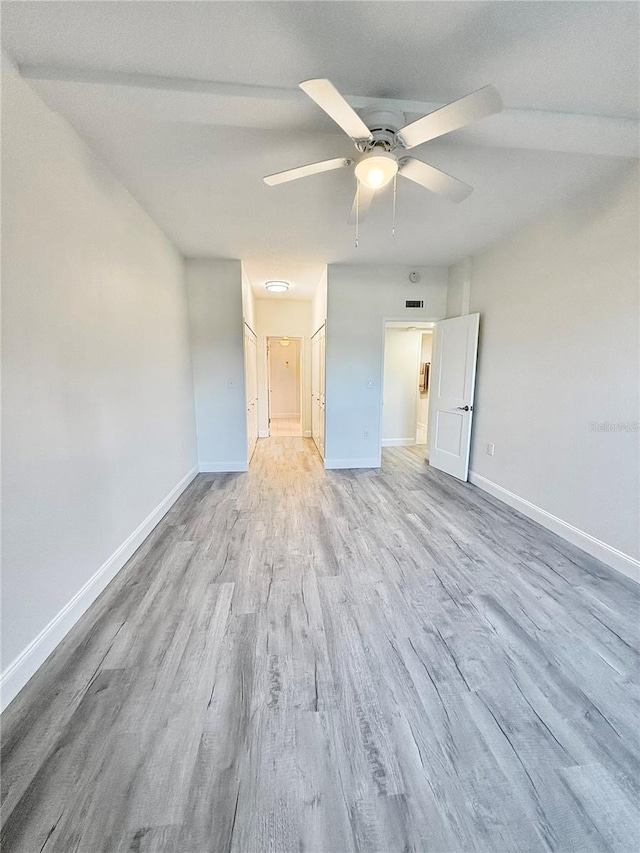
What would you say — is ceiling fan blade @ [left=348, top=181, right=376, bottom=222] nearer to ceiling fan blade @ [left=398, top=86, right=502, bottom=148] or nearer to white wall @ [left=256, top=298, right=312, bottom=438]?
ceiling fan blade @ [left=398, top=86, right=502, bottom=148]

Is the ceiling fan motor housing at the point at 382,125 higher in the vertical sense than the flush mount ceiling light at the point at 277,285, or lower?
lower

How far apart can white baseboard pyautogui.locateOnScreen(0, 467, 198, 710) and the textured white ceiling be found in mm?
2523

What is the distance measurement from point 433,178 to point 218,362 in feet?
10.3

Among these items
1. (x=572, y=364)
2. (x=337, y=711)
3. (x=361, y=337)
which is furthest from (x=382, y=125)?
(x=361, y=337)

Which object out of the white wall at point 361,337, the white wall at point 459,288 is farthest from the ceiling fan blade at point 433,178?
the white wall at point 361,337

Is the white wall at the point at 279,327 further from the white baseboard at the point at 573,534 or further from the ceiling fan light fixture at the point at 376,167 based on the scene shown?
the ceiling fan light fixture at the point at 376,167

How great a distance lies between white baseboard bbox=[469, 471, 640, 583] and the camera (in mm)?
2193

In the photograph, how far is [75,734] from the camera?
1220 millimetres

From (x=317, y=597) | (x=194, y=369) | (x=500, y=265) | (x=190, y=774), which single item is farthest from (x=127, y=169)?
(x=500, y=265)

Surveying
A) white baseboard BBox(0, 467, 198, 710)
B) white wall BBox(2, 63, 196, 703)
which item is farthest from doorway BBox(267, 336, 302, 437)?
white baseboard BBox(0, 467, 198, 710)

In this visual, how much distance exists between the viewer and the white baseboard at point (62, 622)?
53.2 inches

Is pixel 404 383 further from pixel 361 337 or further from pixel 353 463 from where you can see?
pixel 353 463

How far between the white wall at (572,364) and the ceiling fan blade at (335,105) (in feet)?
6.59

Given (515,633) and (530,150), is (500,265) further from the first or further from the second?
(515,633)
